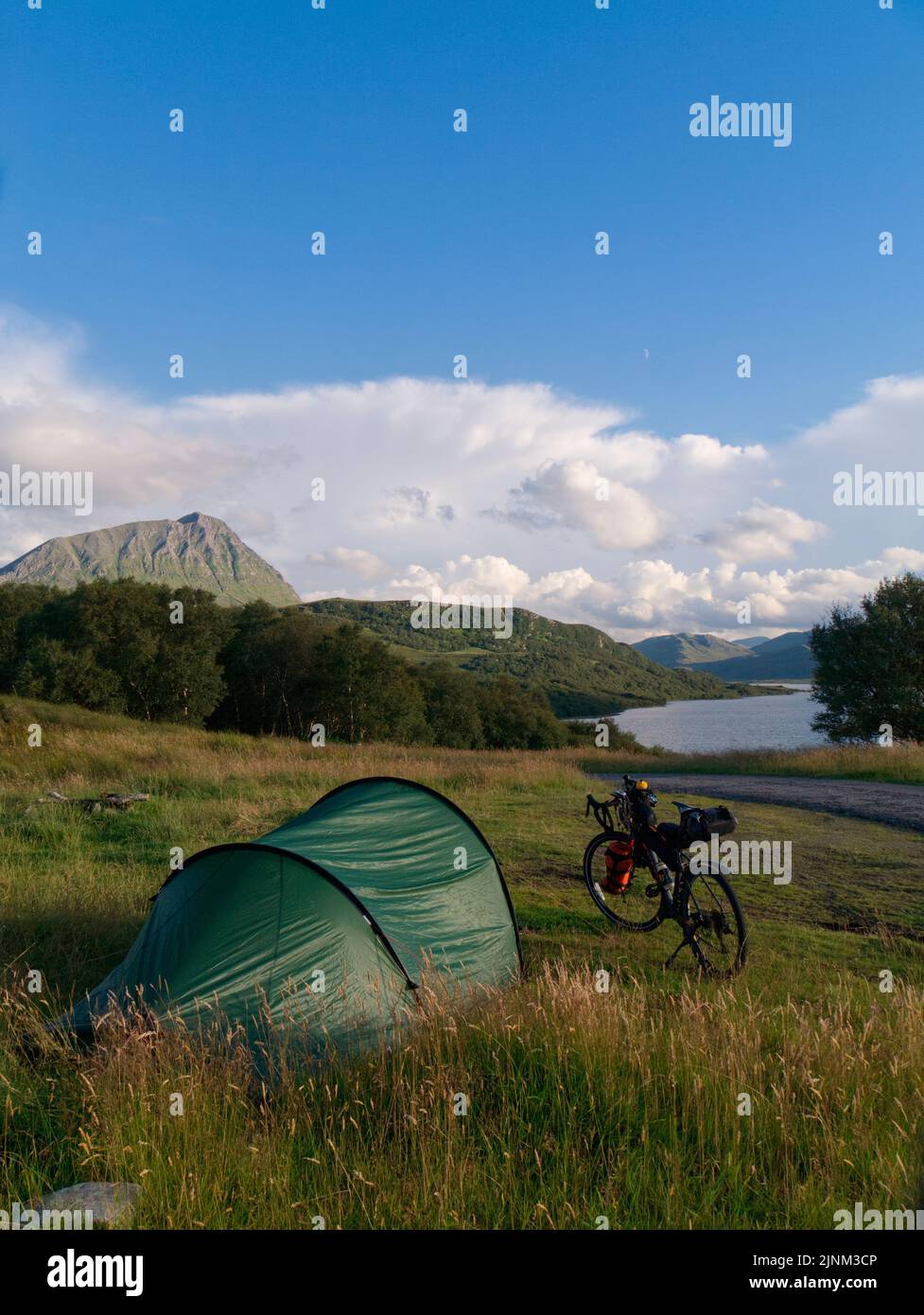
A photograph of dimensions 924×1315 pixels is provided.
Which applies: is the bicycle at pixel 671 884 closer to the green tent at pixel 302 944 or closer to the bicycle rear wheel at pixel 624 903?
the bicycle rear wheel at pixel 624 903

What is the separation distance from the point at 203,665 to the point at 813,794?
48.5m

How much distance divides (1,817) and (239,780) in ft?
16.9

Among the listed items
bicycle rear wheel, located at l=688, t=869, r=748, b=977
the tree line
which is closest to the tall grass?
bicycle rear wheel, located at l=688, t=869, r=748, b=977

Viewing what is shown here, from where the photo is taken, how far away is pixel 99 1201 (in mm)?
3334

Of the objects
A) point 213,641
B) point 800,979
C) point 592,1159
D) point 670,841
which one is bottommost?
point 800,979

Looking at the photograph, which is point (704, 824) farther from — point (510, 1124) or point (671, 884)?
point (510, 1124)

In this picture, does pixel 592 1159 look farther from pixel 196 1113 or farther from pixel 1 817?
pixel 1 817

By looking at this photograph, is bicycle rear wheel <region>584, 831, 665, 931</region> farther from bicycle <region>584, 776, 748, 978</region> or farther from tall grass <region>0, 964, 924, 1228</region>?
tall grass <region>0, 964, 924, 1228</region>

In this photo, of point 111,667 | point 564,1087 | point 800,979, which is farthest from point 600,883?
point 111,667

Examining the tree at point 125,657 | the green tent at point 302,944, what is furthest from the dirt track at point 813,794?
the tree at point 125,657

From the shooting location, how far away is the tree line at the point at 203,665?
5500cm

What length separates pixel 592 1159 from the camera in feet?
11.9

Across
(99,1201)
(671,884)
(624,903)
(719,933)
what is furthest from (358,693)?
(99,1201)

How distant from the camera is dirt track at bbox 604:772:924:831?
15.3 meters
